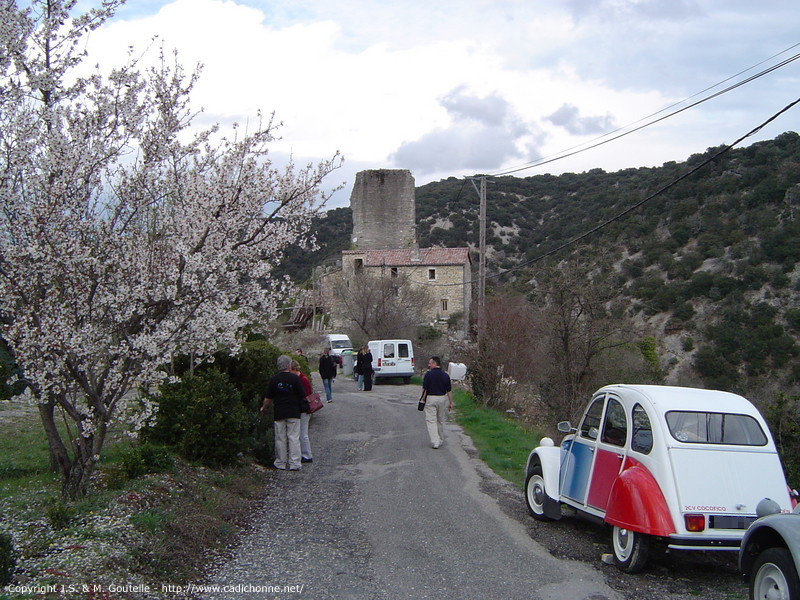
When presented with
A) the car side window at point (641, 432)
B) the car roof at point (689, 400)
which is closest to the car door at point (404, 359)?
the car roof at point (689, 400)

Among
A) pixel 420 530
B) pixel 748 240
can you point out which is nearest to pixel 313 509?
pixel 420 530

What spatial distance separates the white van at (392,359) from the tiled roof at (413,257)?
67.5 ft

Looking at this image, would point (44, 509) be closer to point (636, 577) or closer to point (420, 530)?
point (420, 530)

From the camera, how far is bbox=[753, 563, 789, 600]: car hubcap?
471cm

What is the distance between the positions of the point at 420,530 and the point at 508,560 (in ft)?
4.12

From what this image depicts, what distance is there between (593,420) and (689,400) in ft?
3.99

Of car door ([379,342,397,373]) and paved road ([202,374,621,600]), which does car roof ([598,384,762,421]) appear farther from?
car door ([379,342,397,373])

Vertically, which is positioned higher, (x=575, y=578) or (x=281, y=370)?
(x=281, y=370)

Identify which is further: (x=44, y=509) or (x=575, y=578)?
(x=44, y=509)

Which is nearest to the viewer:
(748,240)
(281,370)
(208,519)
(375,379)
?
(208,519)

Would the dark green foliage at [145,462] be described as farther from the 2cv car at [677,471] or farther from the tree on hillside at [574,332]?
the tree on hillside at [574,332]

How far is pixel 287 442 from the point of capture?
11.0 metres

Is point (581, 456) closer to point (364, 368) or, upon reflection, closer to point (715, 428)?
point (715, 428)

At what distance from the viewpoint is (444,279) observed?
171 ft
